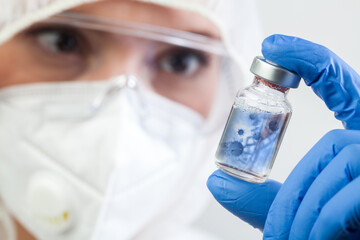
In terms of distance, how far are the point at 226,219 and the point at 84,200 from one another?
1097 mm

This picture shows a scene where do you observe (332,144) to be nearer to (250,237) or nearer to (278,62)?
(278,62)

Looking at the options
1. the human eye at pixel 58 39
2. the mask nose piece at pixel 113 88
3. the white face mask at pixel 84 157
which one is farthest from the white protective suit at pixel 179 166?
the mask nose piece at pixel 113 88

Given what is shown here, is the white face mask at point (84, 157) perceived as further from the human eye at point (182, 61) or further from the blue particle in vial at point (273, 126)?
the blue particle in vial at point (273, 126)

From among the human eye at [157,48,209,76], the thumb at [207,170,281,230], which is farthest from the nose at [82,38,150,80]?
the thumb at [207,170,281,230]

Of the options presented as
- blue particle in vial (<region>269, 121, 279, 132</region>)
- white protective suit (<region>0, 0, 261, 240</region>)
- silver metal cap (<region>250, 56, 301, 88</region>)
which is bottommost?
white protective suit (<region>0, 0, 261, 240</region>)

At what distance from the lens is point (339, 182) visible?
78 centimetres

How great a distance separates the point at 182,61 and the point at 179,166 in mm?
365

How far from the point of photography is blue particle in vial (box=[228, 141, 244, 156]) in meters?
0.86

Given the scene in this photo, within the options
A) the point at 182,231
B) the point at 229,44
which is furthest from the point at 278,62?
the point at 182,231

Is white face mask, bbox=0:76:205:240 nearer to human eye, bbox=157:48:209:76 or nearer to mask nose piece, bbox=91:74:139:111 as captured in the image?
mask nose piece, bbox=91:74:139:111

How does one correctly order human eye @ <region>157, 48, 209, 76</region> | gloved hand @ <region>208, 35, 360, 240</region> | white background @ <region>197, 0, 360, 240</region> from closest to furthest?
gloved hand @ <region>208, 35, 360, 240</region> < human eye @ <region>157, 48, 209, 76</region> < white background @ <region>197, 0, 360, 240</region>

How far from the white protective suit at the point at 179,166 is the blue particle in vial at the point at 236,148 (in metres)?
0.55

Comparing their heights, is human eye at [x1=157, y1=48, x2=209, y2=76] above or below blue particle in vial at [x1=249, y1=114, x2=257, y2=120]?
below

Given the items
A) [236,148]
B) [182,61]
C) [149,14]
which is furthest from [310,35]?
[236,148]
